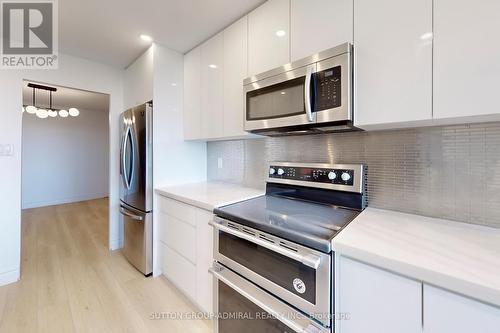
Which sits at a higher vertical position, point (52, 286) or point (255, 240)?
point (255, 240)

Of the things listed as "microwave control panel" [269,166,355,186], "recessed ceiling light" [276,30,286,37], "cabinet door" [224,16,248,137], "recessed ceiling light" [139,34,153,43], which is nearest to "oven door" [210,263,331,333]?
"microwave control panel" [269,166,355,186]

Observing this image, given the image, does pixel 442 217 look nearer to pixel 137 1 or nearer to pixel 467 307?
pixel 467 307

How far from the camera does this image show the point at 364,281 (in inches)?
31.3

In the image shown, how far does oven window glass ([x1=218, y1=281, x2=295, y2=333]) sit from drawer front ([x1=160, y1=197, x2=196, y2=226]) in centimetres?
53

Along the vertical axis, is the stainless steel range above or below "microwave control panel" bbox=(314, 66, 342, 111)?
below

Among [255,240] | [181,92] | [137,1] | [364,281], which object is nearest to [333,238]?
[364,281]

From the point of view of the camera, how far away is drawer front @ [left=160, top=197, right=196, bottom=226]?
1.66 metres

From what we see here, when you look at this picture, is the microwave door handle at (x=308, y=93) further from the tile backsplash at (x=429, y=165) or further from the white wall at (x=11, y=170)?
the white wall at (x=11, y=170)

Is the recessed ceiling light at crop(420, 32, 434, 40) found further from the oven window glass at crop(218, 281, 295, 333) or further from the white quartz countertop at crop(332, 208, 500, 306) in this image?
the oven window glass at crop(218, 281, 295, 333)

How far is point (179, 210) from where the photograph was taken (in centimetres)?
181

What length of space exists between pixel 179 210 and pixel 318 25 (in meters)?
1.62

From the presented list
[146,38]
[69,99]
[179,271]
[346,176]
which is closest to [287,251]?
[346,176]

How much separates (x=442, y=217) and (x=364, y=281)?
2.15ft

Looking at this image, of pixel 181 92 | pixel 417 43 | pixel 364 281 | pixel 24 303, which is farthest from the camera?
pixel 181 92
